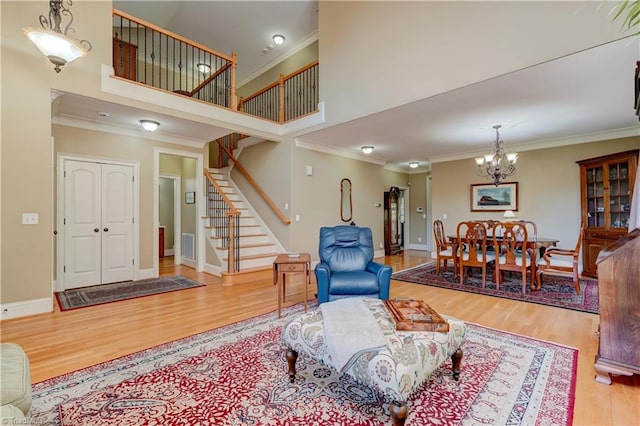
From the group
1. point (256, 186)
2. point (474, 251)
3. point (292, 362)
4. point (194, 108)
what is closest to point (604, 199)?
point (474, 251)

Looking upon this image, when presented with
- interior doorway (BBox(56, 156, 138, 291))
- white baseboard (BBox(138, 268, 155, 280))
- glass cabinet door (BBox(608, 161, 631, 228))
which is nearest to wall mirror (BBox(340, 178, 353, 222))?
white baseboard (BBox(138, 268, 155, 280))

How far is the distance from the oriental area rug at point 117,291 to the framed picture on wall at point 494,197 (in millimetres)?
6290

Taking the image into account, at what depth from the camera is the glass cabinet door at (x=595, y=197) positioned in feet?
16.8

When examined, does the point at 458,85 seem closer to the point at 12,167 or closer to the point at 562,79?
the point at 562,79

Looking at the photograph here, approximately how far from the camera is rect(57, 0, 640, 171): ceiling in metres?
3.27

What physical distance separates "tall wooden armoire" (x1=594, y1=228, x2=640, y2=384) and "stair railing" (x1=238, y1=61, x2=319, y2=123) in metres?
5.16

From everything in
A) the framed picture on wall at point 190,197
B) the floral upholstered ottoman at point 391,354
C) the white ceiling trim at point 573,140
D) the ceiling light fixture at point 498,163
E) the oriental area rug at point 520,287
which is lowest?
the oriental area rug at point 520,287

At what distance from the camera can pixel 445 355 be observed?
1821 millimetres

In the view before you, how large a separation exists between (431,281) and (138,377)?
14.2 ft

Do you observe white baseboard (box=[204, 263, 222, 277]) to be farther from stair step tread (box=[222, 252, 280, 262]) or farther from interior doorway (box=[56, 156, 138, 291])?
interior doorway (box=[56, 156, 138, 291])

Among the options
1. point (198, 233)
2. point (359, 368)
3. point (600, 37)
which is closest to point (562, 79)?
point (600, 37)

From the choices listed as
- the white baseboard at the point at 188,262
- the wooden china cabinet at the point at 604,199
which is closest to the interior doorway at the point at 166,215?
the white baseboard at the point at 188,262

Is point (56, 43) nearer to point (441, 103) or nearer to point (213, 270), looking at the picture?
point (213, 270)

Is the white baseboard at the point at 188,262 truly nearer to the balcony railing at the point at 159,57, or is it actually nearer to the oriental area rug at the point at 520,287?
the balcony railing at the point at 159,57
